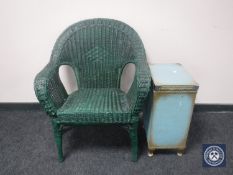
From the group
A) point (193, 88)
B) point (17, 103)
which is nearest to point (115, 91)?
point (193, 88)

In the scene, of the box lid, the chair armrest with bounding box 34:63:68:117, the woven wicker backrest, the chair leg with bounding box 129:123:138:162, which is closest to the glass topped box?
the box lid

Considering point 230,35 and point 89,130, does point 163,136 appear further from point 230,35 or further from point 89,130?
point 230,35

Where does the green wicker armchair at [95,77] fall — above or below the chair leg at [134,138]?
above

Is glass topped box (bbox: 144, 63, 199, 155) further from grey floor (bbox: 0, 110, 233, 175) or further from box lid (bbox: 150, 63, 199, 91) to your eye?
grey floor (bbox: 0, 110, 233, 175)

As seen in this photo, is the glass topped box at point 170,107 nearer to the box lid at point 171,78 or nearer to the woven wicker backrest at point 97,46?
the box lid at point 171,78

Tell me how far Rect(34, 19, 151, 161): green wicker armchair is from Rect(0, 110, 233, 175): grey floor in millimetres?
108

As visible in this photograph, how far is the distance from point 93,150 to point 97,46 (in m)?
0.72

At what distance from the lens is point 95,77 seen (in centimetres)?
161

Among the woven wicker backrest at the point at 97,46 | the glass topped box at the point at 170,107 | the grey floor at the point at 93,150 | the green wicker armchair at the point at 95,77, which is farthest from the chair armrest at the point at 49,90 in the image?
the glass topped box at the point at 170,107

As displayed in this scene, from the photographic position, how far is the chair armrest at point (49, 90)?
1.24 m

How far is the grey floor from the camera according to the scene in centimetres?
142

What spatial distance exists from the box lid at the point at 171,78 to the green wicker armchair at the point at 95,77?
11cm

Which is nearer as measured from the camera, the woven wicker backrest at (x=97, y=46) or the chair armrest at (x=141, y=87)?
the chair armrest at (x=141, y=87)

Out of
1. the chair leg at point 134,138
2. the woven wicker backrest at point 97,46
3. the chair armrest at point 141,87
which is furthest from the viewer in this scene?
the woven wicker backrest at point 97,46
